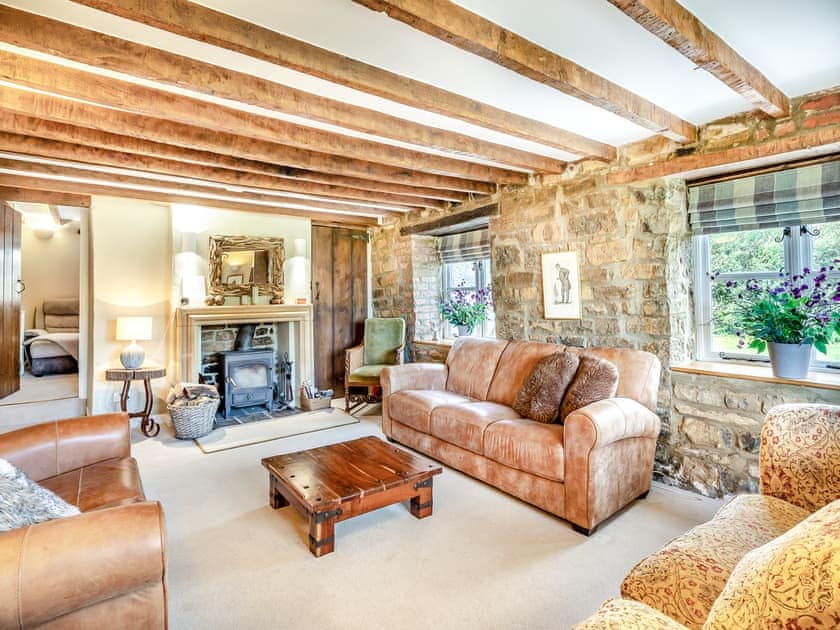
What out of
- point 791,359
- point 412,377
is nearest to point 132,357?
point 412,377

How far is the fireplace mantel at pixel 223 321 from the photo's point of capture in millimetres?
4559

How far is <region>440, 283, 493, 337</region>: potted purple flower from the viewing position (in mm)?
4758

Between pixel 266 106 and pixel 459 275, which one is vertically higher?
pixel 266 106

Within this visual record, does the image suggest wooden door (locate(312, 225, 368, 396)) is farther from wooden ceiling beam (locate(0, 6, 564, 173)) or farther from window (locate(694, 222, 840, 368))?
window (locate(694, 222, 840, 368))

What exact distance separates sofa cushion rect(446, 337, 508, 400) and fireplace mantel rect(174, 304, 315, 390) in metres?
2.07

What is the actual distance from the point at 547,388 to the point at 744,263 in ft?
5.29

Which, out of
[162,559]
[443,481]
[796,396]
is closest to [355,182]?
[443,481]

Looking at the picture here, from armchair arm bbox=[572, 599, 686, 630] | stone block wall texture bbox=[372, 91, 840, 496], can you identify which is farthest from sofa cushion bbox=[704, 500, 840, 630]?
stone block wall texture bbox=[372, 91, 840, 496]

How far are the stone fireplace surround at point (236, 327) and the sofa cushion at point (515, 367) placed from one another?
8.72ft

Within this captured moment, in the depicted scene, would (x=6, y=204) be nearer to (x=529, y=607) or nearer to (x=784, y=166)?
(x=529, y=607)

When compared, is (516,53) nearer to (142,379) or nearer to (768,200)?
(768,200)

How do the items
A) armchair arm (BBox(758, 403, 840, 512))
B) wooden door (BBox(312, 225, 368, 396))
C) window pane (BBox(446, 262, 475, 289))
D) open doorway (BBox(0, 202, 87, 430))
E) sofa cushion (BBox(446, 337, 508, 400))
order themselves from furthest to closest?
wooden door (BBox(312, 225, 368, 396)) < window pane (BBox(446, 262, 475, 289)) < open doorway (BBox(0, 202, 87, 430)) < sofa cushion (BBox(446, 337, 508, 400)) < armchair arm (BBox(758, 403, 840, 512))

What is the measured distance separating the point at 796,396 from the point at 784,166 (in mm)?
1382

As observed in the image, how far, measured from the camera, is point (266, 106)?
2.23 meters
